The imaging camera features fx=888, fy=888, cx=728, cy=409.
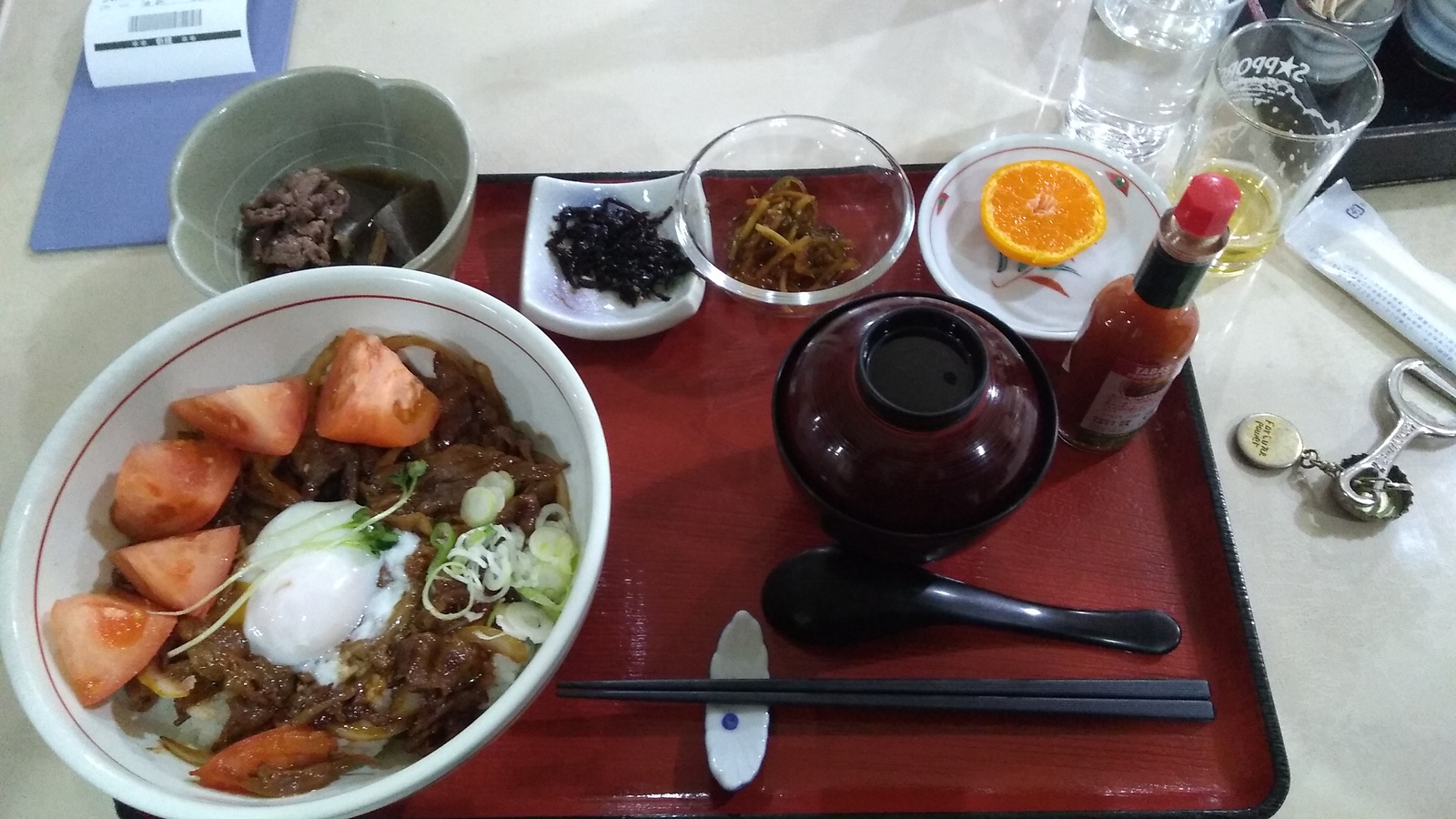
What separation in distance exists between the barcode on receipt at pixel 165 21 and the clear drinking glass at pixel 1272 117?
174cm

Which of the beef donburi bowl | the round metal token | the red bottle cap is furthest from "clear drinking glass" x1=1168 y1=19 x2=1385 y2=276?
the beef donburi bowl

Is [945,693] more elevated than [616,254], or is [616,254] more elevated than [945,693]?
[616,254]

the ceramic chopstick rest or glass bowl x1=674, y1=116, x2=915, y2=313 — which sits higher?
glass bowl x1=674, y1=116, x2=915, y2=313

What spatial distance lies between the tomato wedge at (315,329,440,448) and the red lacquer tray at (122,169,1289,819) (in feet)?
0.88

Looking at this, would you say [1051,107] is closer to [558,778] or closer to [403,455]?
[403,455]

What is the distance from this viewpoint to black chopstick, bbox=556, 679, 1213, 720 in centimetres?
95

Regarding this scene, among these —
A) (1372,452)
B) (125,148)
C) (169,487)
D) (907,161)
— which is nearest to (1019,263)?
(907,161)

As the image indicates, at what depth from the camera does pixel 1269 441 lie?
3.98ft

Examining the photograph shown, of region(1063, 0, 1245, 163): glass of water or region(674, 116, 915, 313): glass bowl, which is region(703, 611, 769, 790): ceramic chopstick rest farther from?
region(1063, 0, 1245, 163): glass of water

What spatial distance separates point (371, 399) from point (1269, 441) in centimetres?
116

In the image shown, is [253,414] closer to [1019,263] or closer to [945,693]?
[945,693]

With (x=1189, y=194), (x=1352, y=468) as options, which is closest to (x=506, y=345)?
(x=1189, y=194)

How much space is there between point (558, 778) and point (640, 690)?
0.45 feet

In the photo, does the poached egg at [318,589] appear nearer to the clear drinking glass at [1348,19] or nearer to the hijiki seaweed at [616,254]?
the hijiki seaweed at [616,254]
